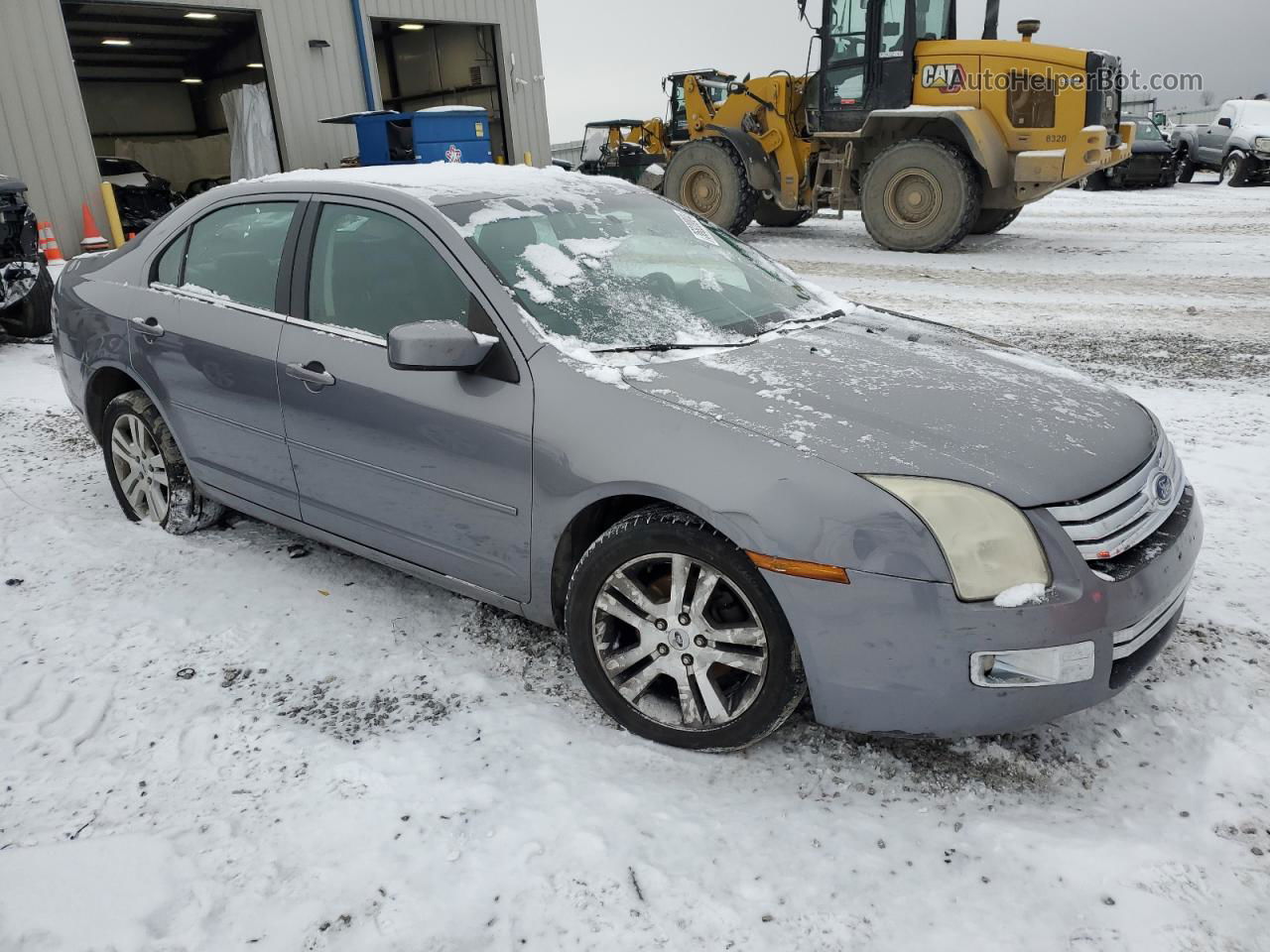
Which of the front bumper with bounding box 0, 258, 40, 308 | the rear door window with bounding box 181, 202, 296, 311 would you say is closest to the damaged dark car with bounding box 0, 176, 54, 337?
the front bumper with bounding box 0, 258, 40, 308

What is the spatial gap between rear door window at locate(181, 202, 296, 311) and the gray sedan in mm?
13

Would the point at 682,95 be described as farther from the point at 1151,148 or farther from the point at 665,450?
the point at 665,450

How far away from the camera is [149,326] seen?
12.1 ft

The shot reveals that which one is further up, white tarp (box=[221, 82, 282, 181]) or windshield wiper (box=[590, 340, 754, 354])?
white tarp (box=[221, 82, 282, 181])

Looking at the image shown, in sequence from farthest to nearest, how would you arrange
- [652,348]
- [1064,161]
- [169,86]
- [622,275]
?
[169,86]
[1064,161]
[622,275]
[652,348]

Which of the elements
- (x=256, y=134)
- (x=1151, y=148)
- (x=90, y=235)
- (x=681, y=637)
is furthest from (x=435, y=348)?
(x=1151, y=148)

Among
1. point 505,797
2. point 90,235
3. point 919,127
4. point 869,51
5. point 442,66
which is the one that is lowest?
point 505,797

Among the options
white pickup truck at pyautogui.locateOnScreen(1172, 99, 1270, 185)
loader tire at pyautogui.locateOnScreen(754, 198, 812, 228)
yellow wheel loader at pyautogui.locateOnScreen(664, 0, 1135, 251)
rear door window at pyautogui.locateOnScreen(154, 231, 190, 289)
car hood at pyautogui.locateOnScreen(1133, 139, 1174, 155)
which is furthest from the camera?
car hood at pyautogui.locateOnScreen(1133, 139, 1174, 155)

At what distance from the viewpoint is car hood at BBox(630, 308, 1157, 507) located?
221 cm

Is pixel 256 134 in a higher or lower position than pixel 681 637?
higher

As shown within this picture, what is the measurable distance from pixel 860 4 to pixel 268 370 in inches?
395

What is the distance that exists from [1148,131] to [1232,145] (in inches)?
62.3

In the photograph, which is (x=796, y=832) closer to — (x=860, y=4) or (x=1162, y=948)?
(x=1162, y=948)

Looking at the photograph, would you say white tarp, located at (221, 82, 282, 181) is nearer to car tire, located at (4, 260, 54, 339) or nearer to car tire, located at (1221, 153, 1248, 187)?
car tire, located at (4, 260, 54, 339)
